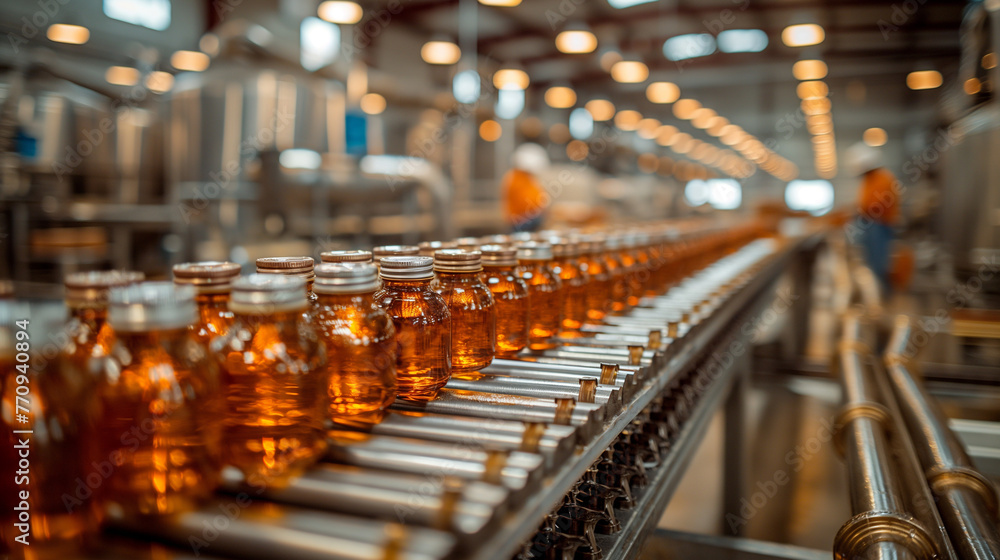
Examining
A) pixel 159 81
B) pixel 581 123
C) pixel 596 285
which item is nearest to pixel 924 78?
pixel 581 123

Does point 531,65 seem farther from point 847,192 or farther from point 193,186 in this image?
point 847,192

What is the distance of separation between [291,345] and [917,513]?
1.23 meters

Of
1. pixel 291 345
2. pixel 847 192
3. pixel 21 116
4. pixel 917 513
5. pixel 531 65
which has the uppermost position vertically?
pixel 531 65

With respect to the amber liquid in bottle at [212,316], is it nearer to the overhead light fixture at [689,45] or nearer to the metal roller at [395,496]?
the metal roller at [395,496]

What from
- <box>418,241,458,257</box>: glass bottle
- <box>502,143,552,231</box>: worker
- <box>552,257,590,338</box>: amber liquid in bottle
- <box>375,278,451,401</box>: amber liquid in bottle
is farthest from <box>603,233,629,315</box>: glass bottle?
<box>502,143,552,231</box>: worker

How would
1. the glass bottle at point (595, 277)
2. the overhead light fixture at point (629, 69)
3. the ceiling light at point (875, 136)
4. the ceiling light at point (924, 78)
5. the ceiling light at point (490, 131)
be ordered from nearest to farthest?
the glass bottle at point (595, 277), the overhead light fixture at point (629, 69), the ceiling light at point (490, 131), the ceiling light at point (924, 78), the ceiling light at point (875, 136)

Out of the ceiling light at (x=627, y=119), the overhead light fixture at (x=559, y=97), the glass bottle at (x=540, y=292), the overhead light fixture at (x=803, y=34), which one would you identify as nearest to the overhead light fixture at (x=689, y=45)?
the overhead light fixture at (x=803, y=34)

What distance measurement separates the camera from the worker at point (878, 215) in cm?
604

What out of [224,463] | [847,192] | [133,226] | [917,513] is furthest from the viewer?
[847,192]

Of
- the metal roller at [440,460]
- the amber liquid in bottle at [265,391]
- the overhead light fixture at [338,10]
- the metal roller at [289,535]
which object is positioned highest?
the overhead light fixture at [338,10]

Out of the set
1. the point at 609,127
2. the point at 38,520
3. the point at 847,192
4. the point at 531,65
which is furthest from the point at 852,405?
the point at 847,192

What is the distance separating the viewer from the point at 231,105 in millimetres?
3854

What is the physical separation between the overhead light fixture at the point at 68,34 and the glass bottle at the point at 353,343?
23.5ft

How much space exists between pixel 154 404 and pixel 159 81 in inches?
258
